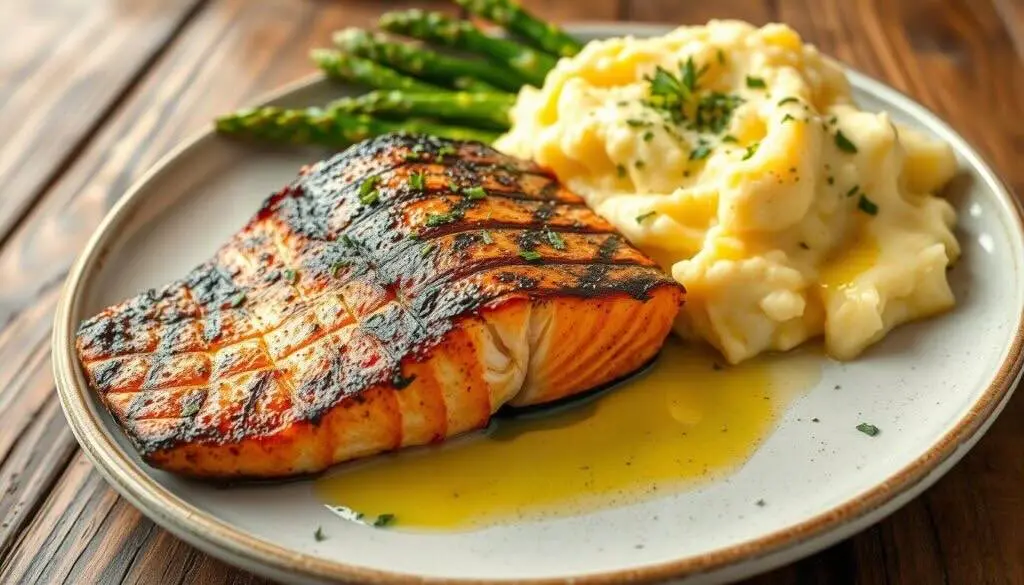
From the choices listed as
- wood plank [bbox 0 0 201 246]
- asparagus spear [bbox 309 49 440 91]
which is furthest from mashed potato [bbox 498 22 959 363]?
wood plank [bbox 0 0 201 246]

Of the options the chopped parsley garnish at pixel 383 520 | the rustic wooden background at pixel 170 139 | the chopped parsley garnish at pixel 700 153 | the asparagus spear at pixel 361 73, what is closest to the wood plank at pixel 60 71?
the rustic wooden background at pixel 170 139

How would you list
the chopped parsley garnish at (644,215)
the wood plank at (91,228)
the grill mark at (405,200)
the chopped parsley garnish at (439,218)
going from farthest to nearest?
the chopped parsley garnish at (644,215), the grill mark at (405,200), the chopped parsley garnish at (439,218), the wood plank at (91,228)

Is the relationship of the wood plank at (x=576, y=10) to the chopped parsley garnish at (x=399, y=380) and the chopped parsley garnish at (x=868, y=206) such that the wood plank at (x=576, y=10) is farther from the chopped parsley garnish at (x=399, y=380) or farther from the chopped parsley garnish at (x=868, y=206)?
the chopped parsley garnish at (x=399, y=380)

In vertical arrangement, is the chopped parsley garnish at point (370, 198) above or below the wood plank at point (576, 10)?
above

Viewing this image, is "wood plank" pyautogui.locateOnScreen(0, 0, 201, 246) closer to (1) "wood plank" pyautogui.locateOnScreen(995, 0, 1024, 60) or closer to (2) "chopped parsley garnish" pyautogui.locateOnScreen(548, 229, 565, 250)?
(2) "chopped parsley garnish" pyautogui.locateOnScreen(548, 229, 565, 250)

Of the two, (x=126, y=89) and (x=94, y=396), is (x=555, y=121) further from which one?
(x=126, y=89)

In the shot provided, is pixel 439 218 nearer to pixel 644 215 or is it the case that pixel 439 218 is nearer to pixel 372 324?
pixel 372 324
